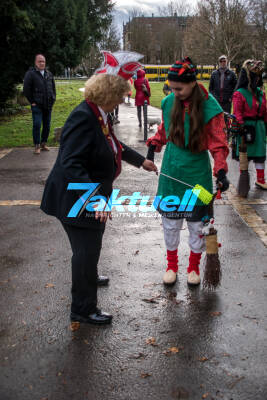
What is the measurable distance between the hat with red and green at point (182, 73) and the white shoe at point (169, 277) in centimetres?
177

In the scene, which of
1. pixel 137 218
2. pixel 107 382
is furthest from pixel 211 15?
pixel 107 382

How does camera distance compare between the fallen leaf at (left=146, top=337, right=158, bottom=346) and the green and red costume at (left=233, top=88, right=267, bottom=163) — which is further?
the green and red costume at (left=233, top=88, right=267, bottom=163)

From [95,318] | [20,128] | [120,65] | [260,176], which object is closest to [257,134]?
[260,176]

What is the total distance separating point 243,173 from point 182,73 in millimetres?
3594

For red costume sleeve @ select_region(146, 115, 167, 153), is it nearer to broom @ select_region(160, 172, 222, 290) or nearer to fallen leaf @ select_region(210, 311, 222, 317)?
broom @ select_region(160, 172, 222, 290)

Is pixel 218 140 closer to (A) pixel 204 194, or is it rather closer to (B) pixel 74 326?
(A) pixel 204 194

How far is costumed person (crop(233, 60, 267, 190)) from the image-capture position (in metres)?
6.46

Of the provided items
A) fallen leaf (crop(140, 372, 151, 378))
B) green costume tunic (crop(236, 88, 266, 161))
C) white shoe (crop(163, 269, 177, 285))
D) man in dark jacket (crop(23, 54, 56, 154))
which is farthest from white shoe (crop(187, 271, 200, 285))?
man in dark jacket (crop(23, 54, 56, 154))

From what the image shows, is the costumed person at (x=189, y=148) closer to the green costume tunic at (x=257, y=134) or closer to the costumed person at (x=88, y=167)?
the costumed person at (x=88, y=167)

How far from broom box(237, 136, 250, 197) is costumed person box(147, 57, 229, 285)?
301 cm

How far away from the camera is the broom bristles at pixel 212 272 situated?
3.84 m

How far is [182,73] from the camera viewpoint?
3.47 m

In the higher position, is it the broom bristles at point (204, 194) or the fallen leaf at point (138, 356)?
the broom bristles at point (204, 194)

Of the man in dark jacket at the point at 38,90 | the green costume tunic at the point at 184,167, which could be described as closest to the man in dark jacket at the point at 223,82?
the man in dark jacket at the point at 38,90
